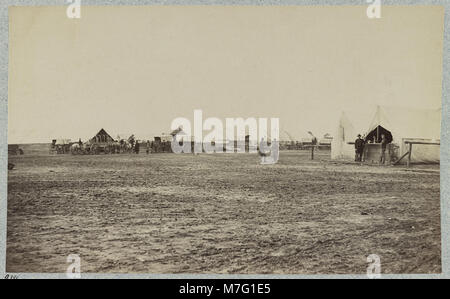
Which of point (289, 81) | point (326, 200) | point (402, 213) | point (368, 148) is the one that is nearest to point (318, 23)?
point (289, 81)

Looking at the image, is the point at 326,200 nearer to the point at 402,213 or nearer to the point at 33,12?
the point at 402,213

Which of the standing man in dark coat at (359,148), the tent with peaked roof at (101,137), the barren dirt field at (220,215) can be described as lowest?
the barren dirt field at (220,215)

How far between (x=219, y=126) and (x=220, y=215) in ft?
2.97

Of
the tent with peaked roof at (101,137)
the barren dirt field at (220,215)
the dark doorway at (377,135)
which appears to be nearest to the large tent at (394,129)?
the dark doorway at (377,135)

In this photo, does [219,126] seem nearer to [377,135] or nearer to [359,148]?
[359,148]

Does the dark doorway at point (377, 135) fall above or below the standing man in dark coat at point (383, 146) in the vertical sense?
above

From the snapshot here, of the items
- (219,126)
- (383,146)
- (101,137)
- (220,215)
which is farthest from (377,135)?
(101,137)

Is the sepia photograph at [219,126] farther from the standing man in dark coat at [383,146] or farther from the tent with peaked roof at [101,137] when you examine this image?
the standing man in dark coat at [383,146]

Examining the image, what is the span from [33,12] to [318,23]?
2.92 meters

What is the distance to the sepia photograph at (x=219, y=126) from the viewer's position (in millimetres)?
4566

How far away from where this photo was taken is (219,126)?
15.4 ft

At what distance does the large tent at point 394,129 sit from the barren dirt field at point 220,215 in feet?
0.48

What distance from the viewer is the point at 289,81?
473 centimetres

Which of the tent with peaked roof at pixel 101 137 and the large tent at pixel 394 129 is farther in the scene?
the tent with peaked roof at pixel 101 137
